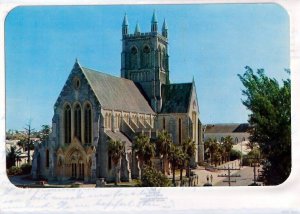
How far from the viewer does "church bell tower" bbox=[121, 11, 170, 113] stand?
2.33 m

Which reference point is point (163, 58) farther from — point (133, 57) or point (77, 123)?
point (77, 123)

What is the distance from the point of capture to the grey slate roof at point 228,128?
2.34 metres

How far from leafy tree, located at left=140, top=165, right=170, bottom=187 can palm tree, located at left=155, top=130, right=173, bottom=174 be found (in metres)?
0.06

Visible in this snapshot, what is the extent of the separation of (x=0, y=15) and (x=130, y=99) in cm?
72

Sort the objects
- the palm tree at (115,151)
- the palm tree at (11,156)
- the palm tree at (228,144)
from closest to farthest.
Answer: the palm tree at (11,156) → the palm tree at (228,144) → the palm tree at (115,151)

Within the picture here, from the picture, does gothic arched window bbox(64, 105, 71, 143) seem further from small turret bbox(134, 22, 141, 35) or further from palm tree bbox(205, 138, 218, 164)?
palm tree bbox(205, 138, 218, 164)

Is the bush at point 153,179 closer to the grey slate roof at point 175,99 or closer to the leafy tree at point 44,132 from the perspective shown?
the grey slate roof at point 175,99

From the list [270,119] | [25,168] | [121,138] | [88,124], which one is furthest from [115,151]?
[270,119]

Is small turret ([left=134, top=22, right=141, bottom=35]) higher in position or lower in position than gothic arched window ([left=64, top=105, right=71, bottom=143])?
higher

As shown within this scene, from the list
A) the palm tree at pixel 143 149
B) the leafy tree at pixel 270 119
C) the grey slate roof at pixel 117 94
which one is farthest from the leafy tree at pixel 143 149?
the leafy tree at pixel 270 119

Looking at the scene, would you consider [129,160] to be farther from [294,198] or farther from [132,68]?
[294,198]

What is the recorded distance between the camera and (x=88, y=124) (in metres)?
2.51

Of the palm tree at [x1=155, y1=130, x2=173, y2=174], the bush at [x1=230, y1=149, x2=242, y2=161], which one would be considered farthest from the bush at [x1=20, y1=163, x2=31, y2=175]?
the bush at [x1=230, y1=149, x2=242, y2=161]

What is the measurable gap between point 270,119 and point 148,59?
68 centimetres
